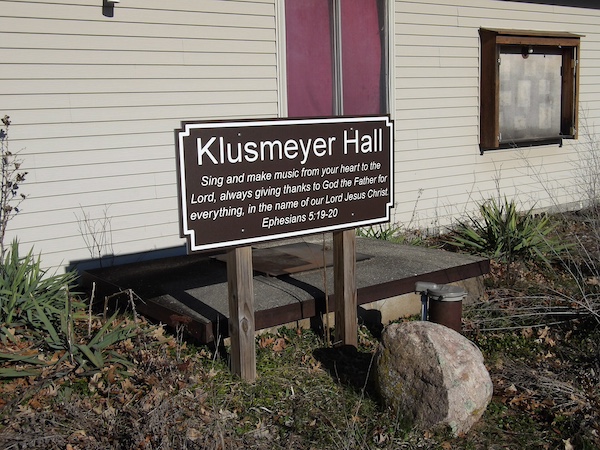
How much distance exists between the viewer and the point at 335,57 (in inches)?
353

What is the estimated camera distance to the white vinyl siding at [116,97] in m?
6.72

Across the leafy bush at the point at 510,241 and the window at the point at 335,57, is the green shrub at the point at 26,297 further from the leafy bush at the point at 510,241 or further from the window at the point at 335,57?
the leafy bush at the point at 510,241

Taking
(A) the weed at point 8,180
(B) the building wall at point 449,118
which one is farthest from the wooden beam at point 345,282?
(B) the building wall at point 449,118

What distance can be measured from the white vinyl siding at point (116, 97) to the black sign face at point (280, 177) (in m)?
2.71

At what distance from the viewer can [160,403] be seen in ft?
14.7

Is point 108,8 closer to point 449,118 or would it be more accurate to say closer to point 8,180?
point 8,180

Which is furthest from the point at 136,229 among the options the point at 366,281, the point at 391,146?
the point at 391,146

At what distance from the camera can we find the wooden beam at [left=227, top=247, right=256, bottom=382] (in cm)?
495

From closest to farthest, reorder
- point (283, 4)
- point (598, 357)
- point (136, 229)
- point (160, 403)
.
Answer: point (160, 403) < point (598, 357) < point (136, 229) < point (283, 4)

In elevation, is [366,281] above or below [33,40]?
below

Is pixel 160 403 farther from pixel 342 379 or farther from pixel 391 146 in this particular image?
pixel 391 146

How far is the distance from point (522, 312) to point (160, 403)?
11.8 ft

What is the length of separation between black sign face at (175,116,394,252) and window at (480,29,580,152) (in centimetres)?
538

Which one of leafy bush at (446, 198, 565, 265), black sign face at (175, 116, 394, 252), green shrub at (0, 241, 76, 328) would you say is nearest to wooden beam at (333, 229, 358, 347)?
Answer: black sign face at (175, 116, 394, 252)
